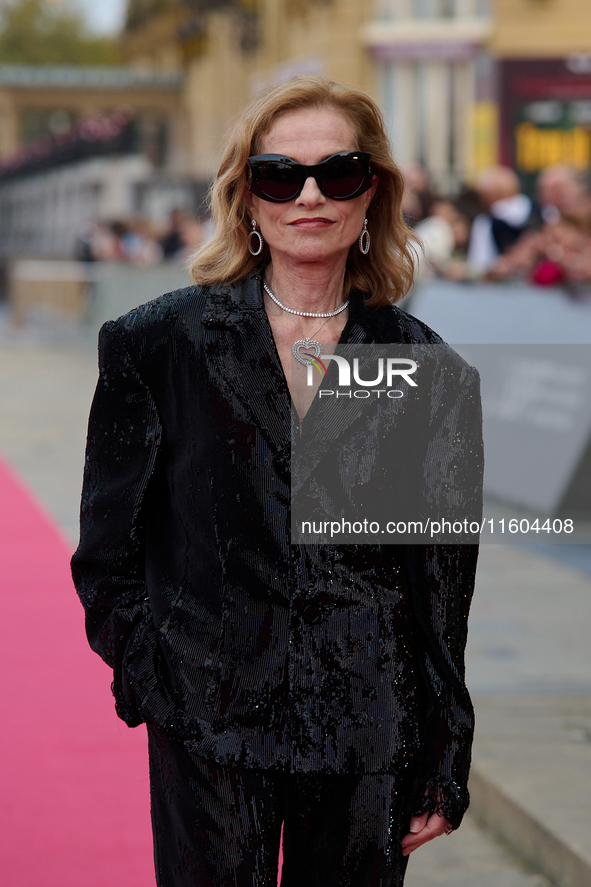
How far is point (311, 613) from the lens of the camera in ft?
6.77

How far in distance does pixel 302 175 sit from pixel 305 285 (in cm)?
19

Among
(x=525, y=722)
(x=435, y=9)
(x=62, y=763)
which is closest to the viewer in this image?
(x=62, y=763)

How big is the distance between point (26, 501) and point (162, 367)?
687 centimetres

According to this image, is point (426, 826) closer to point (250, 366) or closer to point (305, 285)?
point (250, 366)

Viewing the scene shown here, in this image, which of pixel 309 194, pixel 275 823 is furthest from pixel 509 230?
pixel 275 823

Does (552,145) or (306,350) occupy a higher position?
(306,350)

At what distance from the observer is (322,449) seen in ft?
6.84

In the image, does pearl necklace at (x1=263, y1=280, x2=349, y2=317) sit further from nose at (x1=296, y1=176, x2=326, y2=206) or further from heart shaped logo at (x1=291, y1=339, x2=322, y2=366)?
nose at (x1=296, y1=176, x2=326, y2=206)

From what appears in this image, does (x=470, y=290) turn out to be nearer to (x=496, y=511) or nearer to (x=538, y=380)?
(x=538, y=380)

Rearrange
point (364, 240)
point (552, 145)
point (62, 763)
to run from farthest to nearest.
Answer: point (552, 145) < point (62, 763) < point (364, 240)

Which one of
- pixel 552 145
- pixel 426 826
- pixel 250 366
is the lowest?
pixel 552 145

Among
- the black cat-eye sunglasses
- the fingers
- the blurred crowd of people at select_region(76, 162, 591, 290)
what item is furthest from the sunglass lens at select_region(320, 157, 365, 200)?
the blurred crowd of people at select_region(76, 162, 591, 290)

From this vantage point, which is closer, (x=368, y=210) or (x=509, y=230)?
(x=368, y=210)

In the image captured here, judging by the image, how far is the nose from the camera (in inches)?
82.9
